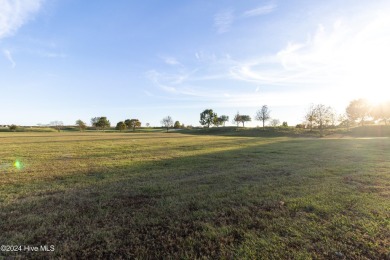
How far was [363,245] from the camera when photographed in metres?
3.51

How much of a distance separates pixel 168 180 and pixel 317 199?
16.1 feet

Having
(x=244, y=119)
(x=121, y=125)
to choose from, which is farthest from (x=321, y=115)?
(x=121, y=125)

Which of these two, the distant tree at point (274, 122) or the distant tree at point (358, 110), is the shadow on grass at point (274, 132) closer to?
the distant tree at point (358, 110)

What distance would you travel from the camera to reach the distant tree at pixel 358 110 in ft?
220

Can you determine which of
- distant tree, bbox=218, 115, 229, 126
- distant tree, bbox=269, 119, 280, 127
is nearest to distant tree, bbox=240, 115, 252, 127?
distant tree, bbox=218, 115, 229, 126

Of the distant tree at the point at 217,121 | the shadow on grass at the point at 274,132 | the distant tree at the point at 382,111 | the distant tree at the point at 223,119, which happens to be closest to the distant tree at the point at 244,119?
the distant tree at the point at 217,121

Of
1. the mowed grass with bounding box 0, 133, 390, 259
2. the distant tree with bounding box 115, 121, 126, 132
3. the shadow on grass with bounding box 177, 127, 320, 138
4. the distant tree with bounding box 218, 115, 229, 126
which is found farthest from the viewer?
the distant tree with bounding box 218, 115, 229, 126

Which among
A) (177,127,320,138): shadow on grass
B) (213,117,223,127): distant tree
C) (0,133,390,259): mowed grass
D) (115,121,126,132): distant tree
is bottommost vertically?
(0,133,390,259): mowed grass

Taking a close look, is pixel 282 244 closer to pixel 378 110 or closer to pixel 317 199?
pixel 317 199

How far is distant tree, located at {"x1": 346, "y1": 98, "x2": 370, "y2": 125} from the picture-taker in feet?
220

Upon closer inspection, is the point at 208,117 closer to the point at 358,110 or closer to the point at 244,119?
the point at 244,119

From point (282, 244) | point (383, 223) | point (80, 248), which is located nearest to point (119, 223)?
point (80, 248)

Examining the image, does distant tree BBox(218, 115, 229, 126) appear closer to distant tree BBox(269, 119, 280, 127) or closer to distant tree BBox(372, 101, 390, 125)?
distant tree BBox(269, 119, 280, 127)

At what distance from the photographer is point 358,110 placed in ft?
223
